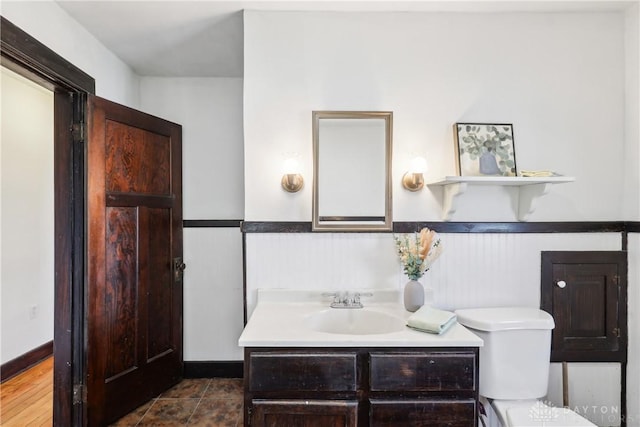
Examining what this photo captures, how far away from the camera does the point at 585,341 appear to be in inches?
77.5

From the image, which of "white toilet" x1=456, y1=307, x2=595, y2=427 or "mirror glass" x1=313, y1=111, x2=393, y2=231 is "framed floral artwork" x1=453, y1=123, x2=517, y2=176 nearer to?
"mirror glass" x1=313, y1=111, x2=393, y2=231

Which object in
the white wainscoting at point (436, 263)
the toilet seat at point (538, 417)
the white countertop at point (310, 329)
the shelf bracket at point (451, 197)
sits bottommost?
the toilet seat at point (538, 417)

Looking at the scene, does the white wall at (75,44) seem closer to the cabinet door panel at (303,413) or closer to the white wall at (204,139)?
the white wall at (204,139)

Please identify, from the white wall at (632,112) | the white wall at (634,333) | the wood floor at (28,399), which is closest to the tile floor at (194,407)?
the wood floor at (28,399)

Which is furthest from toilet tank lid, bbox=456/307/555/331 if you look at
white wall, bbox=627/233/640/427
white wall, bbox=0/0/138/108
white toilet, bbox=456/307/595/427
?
white wall, bbox=0/0/138/108

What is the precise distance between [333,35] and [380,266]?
1.28 metres

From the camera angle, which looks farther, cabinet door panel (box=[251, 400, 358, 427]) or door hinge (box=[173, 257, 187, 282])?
door hinge (box=[173, 257, 187, 282])

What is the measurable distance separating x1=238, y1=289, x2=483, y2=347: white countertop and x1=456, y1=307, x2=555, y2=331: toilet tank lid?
171mm

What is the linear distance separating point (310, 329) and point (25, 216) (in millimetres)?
2804

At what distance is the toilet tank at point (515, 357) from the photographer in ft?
5.50

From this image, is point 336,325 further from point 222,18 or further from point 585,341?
point 222,18

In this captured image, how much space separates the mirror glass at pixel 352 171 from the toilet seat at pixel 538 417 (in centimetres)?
100

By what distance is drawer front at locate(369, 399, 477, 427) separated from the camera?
1.40 m

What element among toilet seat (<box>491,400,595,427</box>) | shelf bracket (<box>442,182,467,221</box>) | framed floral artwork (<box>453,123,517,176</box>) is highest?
framed floral artwork (<box>453,123,517,176</box>)
